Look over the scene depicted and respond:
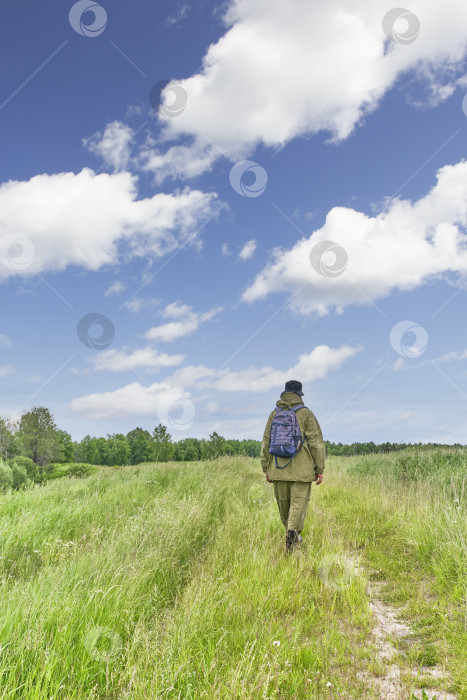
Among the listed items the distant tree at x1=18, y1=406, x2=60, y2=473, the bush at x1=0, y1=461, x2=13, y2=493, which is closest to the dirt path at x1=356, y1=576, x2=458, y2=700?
the bush at x1=0, y1=461, x2=13, y2=493

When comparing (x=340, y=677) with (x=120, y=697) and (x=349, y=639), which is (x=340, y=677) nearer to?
(x=349, y=639)

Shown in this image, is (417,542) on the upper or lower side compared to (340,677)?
upper

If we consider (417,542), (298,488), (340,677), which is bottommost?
(340,677)

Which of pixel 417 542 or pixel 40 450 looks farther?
pixel 40 450

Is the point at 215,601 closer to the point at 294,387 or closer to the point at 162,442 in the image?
the point at 294,387

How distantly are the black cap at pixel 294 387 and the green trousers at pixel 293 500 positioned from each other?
1.40 meters

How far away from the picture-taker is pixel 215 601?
4.27 m

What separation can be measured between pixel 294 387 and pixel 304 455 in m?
1.08

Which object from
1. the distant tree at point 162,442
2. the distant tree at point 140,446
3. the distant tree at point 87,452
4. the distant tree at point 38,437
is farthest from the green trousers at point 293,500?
the distant tree at point 87,452

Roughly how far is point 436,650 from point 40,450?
59156 millimetres

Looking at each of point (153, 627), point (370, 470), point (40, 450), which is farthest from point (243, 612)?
point (40, 450)

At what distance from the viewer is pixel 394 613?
4.68 metres

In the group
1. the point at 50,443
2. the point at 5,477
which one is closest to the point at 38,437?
the point at 50,443

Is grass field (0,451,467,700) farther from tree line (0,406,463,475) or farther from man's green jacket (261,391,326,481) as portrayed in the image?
tree line (0,406,463,475)
